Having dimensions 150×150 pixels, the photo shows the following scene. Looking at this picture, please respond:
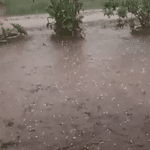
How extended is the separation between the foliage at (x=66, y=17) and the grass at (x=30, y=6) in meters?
1.74

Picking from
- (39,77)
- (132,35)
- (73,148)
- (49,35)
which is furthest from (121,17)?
(73,148)

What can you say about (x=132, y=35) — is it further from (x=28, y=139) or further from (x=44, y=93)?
(x=28, y=139)

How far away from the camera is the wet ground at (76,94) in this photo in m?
2.72

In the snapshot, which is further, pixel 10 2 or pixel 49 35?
pixel 10 2

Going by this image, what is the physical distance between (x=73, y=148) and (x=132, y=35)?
345 cm

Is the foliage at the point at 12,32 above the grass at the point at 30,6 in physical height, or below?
below

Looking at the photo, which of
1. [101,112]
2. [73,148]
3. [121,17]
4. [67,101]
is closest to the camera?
[73,148]

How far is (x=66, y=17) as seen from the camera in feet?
18.1

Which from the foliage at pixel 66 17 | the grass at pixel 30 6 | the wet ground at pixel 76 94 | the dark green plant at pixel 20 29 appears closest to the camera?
the wet ground at pixel 76 94

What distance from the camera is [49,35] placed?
560 cm

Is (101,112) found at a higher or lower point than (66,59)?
lower

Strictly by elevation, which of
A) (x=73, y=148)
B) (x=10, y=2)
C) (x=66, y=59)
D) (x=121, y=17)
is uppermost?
(x=10, y=2)

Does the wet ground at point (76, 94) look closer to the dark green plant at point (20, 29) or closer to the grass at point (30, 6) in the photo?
the dark green plant at point (20, 29)

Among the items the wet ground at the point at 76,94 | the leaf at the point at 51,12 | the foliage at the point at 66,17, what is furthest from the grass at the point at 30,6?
the wet ground at the point at 76,94
